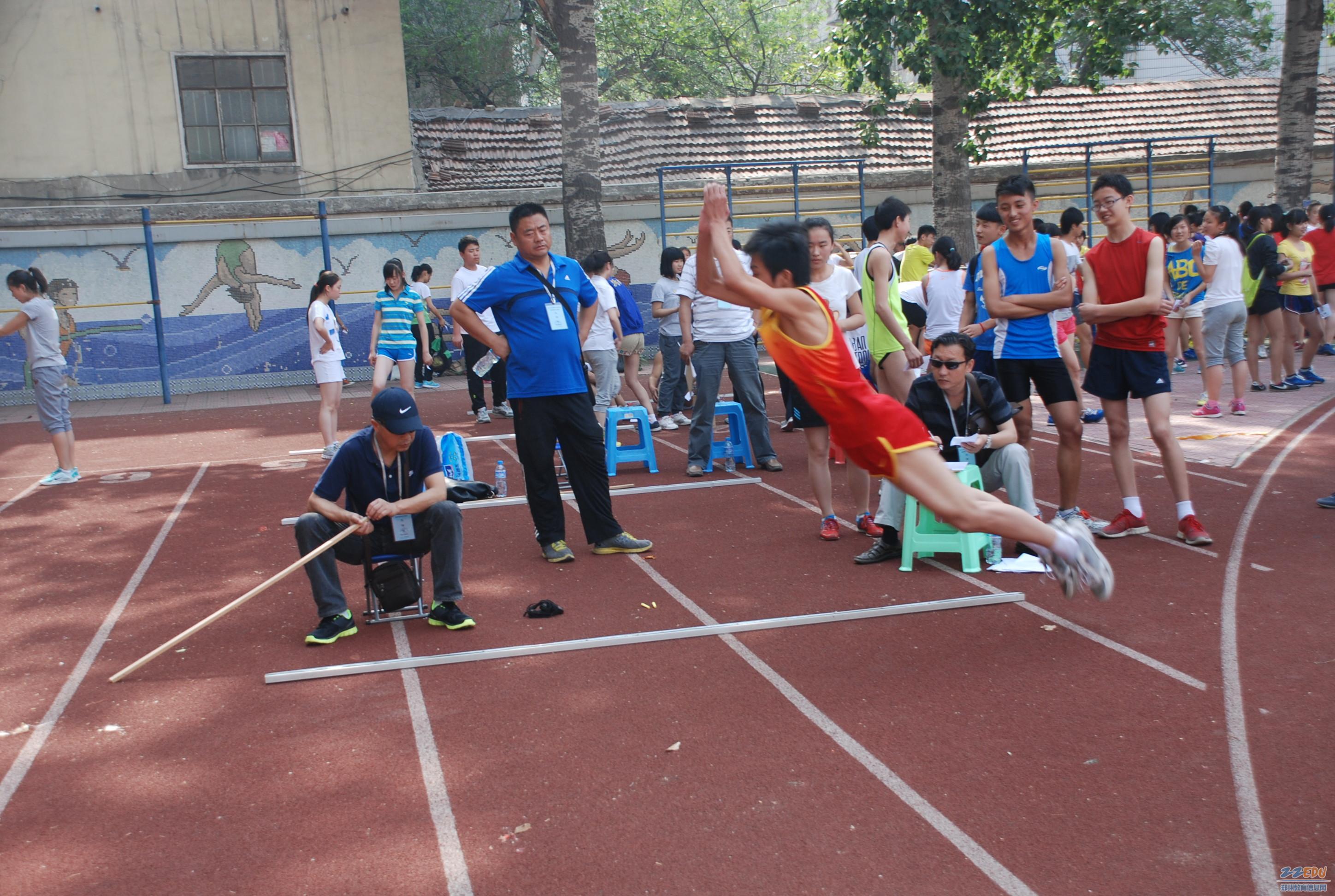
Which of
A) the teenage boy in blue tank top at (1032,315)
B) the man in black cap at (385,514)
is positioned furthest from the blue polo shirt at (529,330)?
the teenage boy in blue tank top at (1032,315)

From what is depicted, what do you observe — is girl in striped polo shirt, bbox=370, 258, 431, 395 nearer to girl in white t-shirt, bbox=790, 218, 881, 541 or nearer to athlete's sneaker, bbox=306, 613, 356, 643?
girl in white t-shirt, bbox=790, 218, 881, 541

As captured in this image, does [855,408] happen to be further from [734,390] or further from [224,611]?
[734,390]

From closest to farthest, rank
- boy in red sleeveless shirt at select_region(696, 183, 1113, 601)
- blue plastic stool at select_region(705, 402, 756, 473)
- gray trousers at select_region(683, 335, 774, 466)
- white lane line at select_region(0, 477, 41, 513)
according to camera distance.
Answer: boy in red sleeveless shirt at select_region(696, 183, 1113, 601) < gray trousers at select_region(683, 335, 774, 466) < white lane line at select_region(0, 477, 41, 513) < blue plastic stool at select_region(705, 402, 756, 473)

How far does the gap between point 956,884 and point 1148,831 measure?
28.2 inches

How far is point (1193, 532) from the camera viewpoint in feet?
21.5

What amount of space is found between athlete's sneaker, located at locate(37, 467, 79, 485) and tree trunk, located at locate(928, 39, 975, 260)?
36.9 feet

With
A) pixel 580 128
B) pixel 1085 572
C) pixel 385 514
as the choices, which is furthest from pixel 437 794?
pixel 580 128

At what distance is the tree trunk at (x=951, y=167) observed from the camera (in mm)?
15219

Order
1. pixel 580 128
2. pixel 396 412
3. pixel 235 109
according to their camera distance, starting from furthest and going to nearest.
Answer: pixel 235 109 → pixel 580 128 → pixel 396 412

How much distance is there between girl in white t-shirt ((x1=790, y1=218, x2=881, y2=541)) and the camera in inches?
263

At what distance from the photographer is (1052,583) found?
6.07 meters

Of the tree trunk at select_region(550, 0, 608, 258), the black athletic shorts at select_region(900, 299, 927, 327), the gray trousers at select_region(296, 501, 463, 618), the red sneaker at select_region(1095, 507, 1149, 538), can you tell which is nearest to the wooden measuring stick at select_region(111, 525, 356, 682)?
→ the gray trousers at select_region(296, 501, 463, 618)

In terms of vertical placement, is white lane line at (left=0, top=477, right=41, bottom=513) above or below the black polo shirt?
below

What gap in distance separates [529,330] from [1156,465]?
17.8ft
